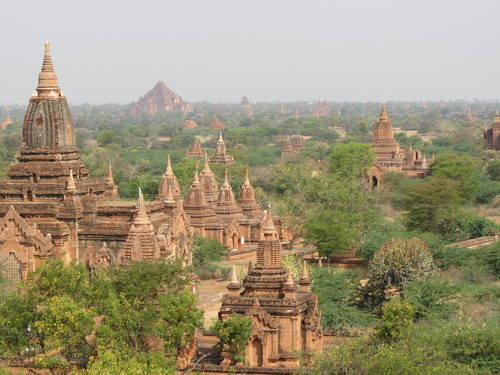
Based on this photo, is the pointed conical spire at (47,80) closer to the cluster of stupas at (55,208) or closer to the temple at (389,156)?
the cluster of stupas at (55,208)

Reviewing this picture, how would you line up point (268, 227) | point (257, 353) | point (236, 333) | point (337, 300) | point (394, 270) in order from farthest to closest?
point (394, 270) < point (337, 300) < point (268, 227) < point (257, 353) < point (236, 333)

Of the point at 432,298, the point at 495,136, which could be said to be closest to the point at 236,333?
the point at 432,298

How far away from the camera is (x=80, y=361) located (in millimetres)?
25531

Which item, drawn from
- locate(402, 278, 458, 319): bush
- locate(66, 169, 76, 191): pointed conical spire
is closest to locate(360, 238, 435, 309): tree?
locate(402, 278, 458, 319): bush

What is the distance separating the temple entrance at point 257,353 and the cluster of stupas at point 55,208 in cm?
724

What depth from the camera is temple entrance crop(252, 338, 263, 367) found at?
88.3 ft

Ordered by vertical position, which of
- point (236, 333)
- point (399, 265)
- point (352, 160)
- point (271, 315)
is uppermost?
point (271, 315)

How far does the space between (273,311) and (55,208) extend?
11.5 meters

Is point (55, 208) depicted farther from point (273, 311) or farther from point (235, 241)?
point (235, 241)

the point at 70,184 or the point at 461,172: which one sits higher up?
the point at 70,184

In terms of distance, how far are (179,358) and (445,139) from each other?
112 meters

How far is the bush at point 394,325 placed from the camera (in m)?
25.7

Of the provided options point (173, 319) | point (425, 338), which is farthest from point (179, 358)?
point (425, 338)

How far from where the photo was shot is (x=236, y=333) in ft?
86.4
